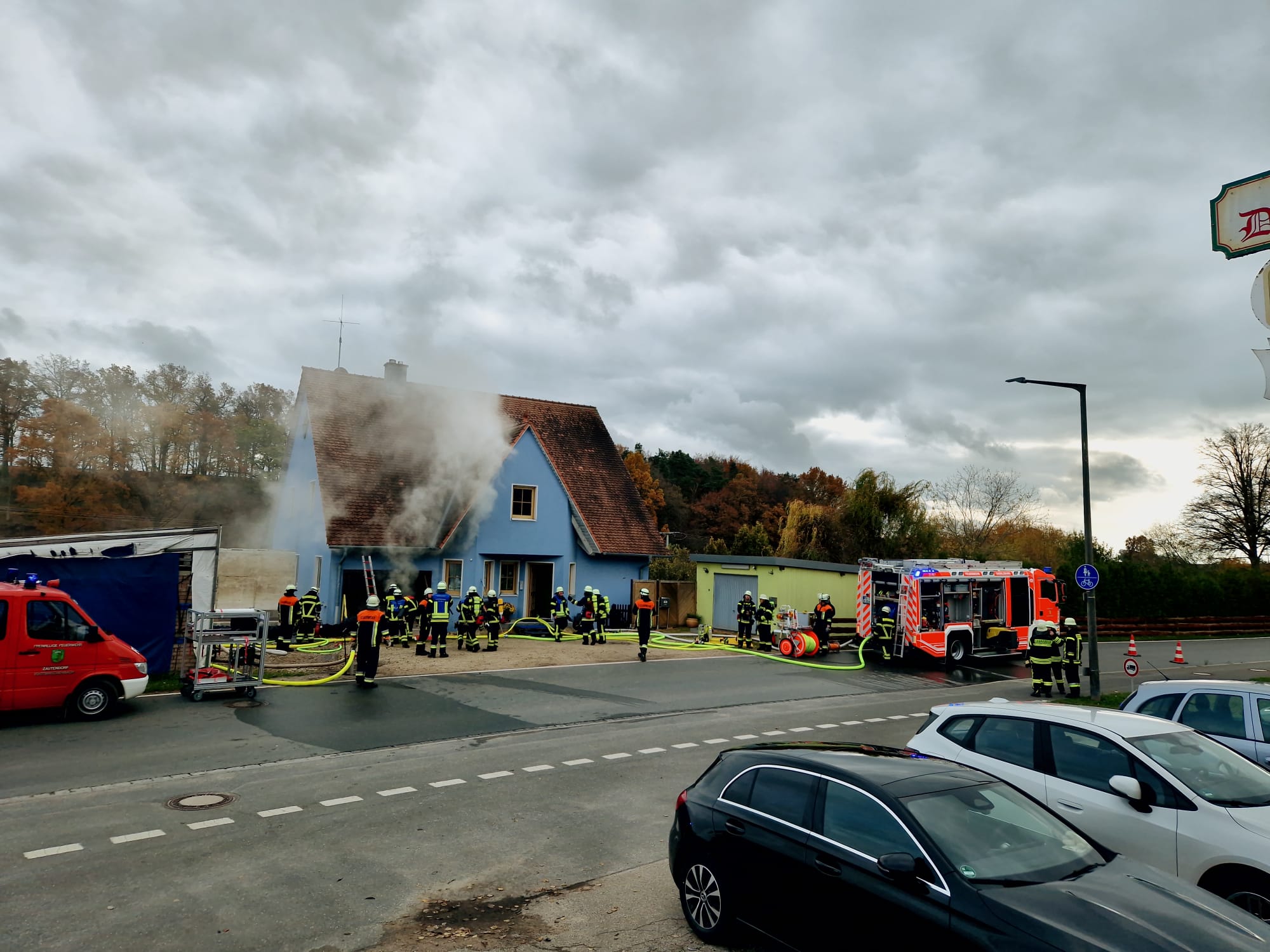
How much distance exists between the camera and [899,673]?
20.8 metres

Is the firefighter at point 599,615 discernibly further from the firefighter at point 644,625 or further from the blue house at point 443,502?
the blue house at point 443,502

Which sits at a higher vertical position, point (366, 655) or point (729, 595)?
point (729, 595)

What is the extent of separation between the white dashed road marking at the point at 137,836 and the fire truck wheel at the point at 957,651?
744 inches

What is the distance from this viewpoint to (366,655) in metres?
15.8

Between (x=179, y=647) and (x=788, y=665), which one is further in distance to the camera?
(x=788, y=665)

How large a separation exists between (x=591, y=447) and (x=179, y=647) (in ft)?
63.0

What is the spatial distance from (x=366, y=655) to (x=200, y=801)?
730 centimetres

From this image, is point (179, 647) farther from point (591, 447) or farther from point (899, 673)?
point (591, 447)

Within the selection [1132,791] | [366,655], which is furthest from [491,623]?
[1132,791]

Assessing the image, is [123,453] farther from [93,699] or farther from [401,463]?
[93,699]

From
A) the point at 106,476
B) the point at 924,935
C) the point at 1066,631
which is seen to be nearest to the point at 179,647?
the point at 924,935

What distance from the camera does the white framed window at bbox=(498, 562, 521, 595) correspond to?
28625 mm

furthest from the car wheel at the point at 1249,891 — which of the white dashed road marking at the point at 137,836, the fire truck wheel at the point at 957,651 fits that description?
the fire truck wheel at the point at 957,651

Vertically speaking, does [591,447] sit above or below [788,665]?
above
